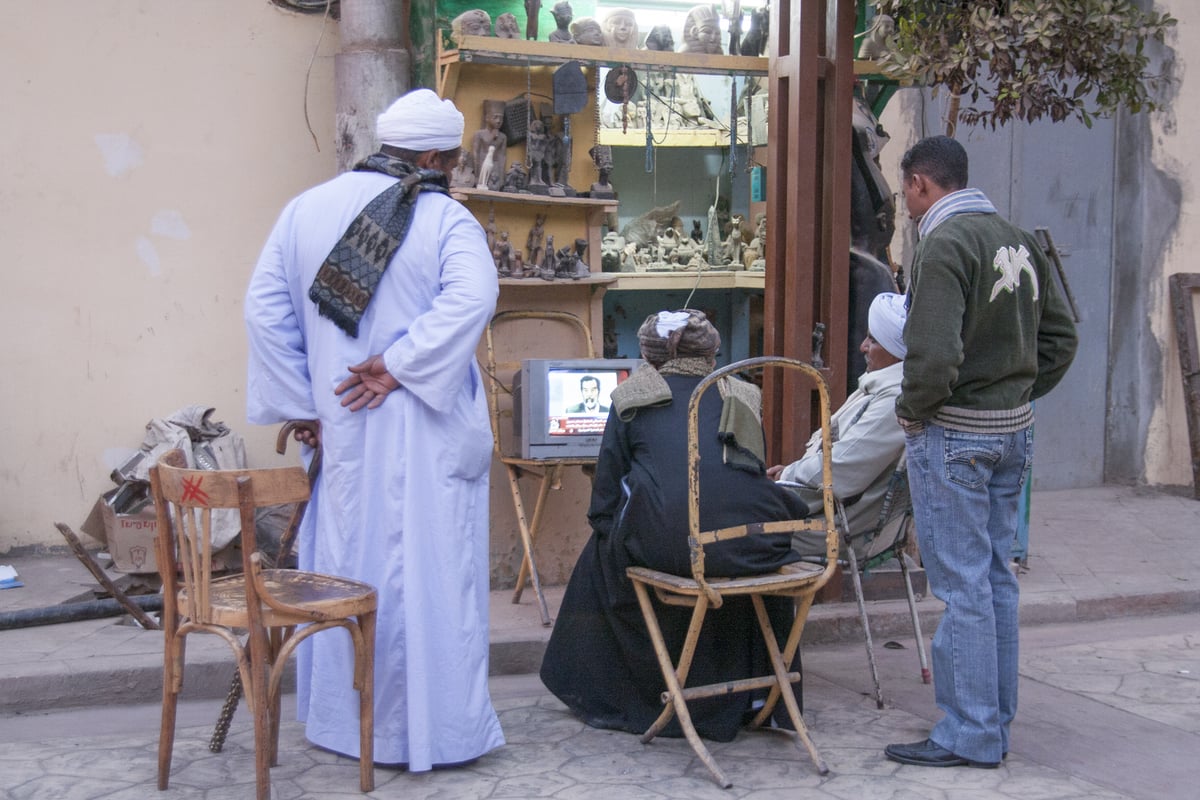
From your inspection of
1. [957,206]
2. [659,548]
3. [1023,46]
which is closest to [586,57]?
[1023,46]

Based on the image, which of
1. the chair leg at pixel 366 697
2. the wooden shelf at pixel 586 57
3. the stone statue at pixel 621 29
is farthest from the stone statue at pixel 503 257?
the chair leg at pixel 366 697

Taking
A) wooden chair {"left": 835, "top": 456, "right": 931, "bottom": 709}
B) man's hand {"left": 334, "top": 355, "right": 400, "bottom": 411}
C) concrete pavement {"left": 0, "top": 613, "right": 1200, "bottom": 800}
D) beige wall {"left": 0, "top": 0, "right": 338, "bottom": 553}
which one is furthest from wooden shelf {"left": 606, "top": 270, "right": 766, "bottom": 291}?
man's hand {"left": 334, "top": 355, "right": 400, "bottom": 411}

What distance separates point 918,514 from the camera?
12.8 feet

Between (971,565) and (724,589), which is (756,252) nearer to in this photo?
(971,565)

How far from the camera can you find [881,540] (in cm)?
468

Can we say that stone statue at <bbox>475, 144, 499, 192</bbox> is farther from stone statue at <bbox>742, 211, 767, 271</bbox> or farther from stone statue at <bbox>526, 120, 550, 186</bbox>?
stone statue at <bbox>742, 211, 767, 271</bbox>

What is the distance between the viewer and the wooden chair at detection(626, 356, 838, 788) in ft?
12.1

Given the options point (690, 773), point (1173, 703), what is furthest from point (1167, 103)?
point (690, 773)

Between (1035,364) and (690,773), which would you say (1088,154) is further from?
(690,773)

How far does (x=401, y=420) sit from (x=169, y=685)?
961mm

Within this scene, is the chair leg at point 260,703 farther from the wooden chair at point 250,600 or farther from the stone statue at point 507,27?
the stone statue at point 507,27

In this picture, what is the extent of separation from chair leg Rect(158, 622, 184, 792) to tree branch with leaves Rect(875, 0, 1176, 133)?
338 cm

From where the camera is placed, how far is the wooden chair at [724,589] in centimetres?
370

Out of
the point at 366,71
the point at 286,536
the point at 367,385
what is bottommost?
the point at 286,536
